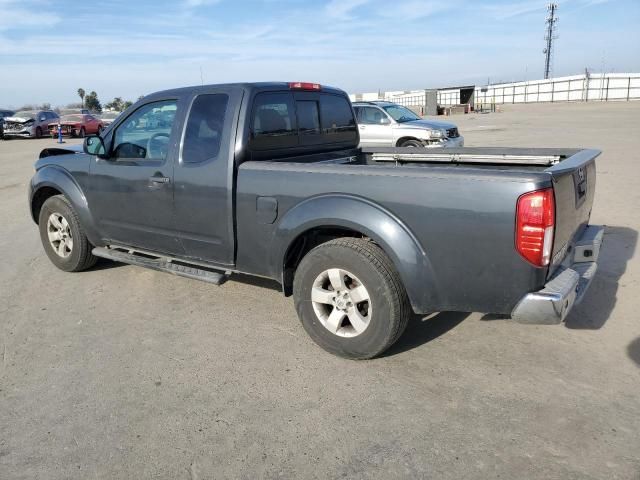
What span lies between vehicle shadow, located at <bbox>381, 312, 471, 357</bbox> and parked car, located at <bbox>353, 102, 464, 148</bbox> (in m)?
9.44

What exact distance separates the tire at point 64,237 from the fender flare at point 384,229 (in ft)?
9.40

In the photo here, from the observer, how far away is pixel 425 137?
43.4ft

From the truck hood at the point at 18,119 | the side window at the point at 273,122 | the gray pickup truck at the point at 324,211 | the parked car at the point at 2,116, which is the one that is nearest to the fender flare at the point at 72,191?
the gray pickup truck at the point at 324,211

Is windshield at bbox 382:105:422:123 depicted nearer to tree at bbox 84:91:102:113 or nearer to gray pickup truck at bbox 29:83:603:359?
gray pickup truck at bbox 29:83:603:359

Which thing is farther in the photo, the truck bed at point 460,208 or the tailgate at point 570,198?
the tailgate at point 570,198

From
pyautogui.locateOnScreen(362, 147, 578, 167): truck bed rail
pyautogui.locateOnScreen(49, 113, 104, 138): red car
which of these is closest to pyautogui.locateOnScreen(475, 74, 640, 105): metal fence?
pyautogui.locateOnScreen(49, 113, 104, 138): red car

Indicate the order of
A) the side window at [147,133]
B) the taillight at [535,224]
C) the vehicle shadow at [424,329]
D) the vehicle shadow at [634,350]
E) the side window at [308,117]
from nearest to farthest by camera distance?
the taillight at [535,224], the vehicle shadow at [634,350], the vehicle shadow at [424,329], the side window at [147,133], the side window at [308,117]

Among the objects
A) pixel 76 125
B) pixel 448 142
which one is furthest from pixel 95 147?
pixel 76 125

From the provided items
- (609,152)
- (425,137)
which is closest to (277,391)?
(425,137)

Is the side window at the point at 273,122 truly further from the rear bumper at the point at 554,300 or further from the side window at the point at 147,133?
the rear bumper at the point at 554,300

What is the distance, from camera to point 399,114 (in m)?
14.2

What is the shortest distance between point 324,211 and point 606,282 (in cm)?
300

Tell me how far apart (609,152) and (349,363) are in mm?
12677

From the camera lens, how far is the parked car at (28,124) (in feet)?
92.0
